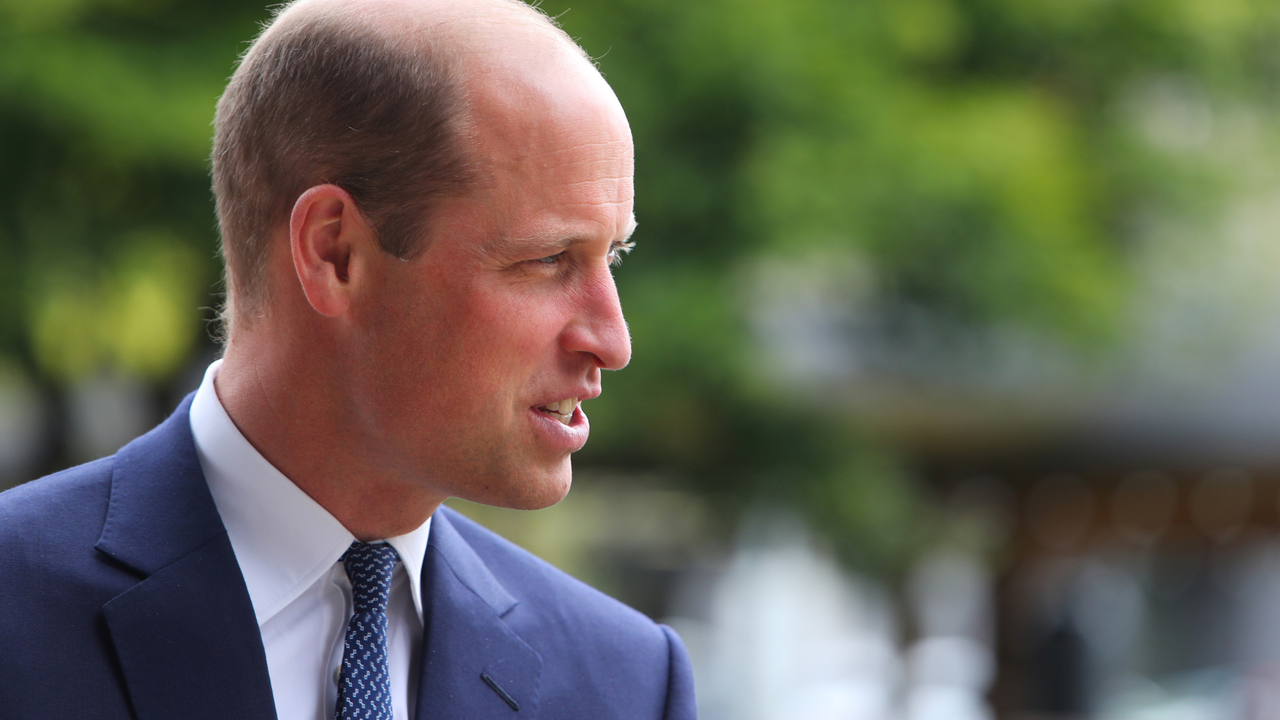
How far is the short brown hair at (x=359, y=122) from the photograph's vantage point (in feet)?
5.89

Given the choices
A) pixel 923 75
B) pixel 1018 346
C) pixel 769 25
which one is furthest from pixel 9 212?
pixel 1018 346

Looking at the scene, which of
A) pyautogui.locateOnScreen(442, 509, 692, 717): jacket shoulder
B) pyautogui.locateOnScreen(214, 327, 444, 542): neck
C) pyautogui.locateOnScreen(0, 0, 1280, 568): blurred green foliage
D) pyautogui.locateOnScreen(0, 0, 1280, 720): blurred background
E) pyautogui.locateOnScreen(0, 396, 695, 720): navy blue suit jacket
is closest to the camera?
pyautogui.locateOnScreen(0, 396, 695, 720): navy blue suit jacket

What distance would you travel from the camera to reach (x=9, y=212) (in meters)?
6.29

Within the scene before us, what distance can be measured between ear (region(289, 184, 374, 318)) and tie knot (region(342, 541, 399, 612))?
34cm

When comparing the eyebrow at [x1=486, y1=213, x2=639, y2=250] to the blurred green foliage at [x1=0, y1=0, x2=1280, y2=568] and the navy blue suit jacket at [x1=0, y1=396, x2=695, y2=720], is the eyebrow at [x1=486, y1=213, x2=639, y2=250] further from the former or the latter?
the blurred green foliage at [x1=0, y1=0, x2=1280, y2=568]

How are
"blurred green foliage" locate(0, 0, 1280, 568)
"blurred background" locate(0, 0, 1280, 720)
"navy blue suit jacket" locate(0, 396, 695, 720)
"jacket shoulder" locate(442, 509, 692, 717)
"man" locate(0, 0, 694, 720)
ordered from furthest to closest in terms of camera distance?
"blurred background" locate(0, 0, 1280, 720) < "blurred green foliage" locate(0, 0, 1280, 568) < "jacket shoulder" locate(442, 509, 692, 717) < "man" locate(0, 0, 694, 720) < "navy blue suit jacket" locate(0, 396, 695, 720)

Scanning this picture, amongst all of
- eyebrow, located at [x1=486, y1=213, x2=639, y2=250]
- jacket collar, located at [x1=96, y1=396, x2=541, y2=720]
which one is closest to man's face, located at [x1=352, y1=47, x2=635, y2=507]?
eyebrow, located at [x1=486, y1=213, x2=639, y2=250]

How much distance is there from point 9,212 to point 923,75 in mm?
5624

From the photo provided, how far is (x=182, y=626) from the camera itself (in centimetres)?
172

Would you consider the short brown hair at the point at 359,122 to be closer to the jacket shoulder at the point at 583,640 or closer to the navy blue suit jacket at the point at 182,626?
the navy blue suit jacket at the point at 182,626

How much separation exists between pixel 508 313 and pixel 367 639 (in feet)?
1.61

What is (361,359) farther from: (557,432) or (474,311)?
(557,432)

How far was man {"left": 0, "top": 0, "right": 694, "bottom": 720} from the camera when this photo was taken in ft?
5.81

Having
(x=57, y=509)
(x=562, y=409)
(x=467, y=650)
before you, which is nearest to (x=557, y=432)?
(x=562, y=409)
